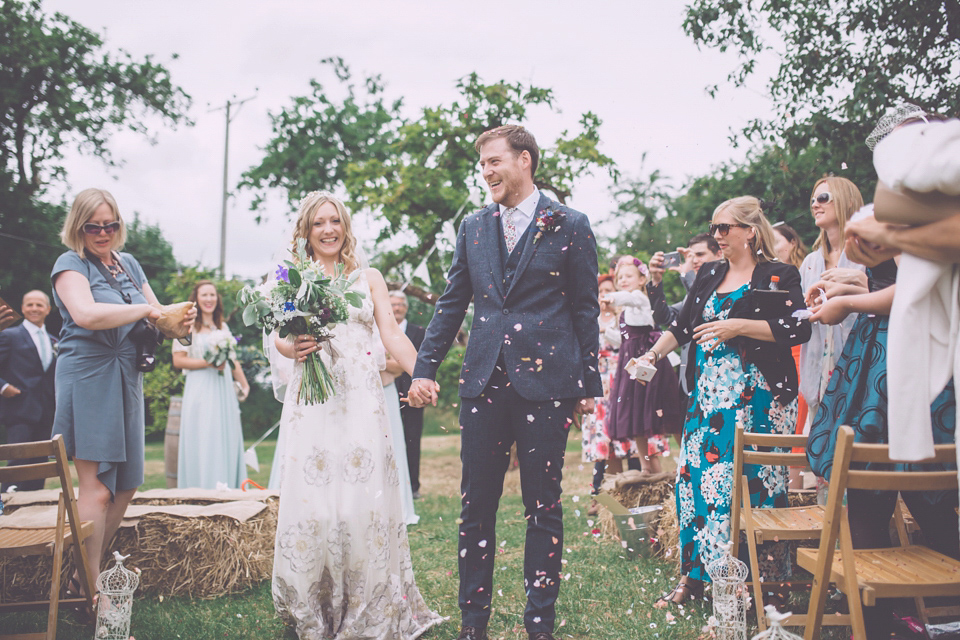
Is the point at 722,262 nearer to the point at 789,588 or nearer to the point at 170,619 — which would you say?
the point at 789,588

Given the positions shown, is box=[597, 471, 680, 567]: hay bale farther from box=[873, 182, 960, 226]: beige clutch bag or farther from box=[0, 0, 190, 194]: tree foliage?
box=[0, 0, 190, 194]: tree foliage

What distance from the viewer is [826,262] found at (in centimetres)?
405

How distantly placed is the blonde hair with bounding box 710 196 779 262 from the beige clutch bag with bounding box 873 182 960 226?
174 cm

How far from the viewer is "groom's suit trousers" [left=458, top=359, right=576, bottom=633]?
299 cm

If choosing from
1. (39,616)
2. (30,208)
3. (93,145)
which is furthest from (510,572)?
(93,145)

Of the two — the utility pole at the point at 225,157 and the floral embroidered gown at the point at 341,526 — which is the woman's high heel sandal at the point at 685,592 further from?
the utility pole at the point at 225,157

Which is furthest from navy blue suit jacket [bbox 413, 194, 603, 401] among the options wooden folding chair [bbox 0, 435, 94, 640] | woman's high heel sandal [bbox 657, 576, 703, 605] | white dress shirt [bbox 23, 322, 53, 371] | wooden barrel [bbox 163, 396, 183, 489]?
white dress shirt [bbox 23, 322, 53, 371]

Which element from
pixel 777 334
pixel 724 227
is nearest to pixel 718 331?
pixel 777 334

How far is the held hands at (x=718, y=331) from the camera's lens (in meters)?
3.41

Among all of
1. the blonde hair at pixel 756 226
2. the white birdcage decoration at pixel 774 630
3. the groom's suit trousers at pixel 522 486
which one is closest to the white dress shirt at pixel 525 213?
the groom's suit trousers at pixel 522 486

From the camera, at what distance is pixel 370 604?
316 cm

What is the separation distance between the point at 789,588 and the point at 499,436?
151 centimetres

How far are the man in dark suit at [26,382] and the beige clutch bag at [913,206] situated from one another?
24.2ft

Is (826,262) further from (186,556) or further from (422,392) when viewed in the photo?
(186,556)
